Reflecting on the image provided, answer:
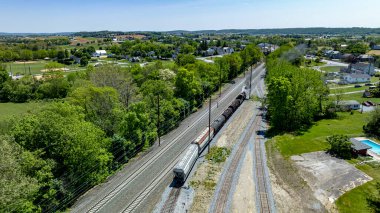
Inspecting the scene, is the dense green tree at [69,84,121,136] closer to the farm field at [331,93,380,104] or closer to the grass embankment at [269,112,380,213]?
the grass embankment at [269,112,380,213]

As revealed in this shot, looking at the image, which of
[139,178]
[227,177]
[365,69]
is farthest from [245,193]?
[365,69]

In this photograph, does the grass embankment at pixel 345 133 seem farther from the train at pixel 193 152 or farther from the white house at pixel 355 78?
the white house at pixel 355 78

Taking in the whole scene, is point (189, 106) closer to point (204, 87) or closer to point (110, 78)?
point (204, 87)

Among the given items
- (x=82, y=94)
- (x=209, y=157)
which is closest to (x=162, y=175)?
(x=209, y=157)

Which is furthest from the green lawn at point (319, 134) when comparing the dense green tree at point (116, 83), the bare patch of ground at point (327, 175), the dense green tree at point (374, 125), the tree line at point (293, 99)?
the dense green tree at point (116, 83)

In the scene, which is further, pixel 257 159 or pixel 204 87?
pixel 204 87
